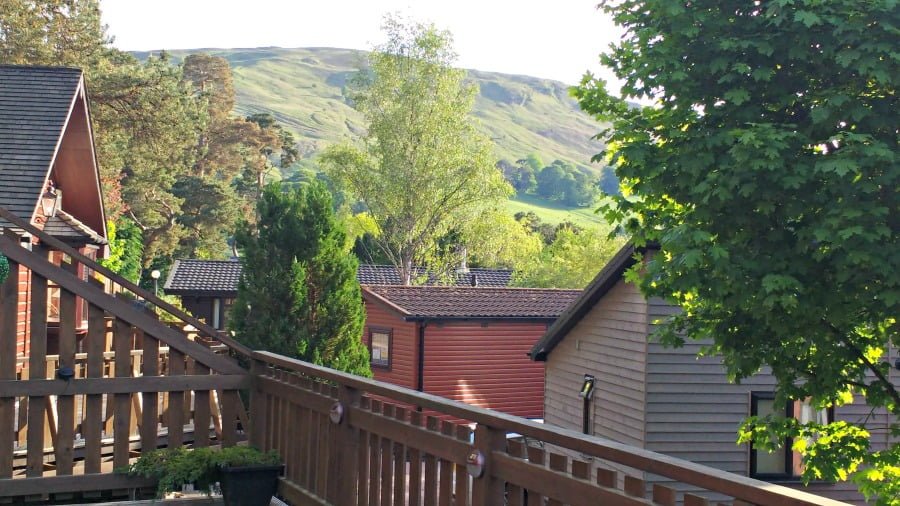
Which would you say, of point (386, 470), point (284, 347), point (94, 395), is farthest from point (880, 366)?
point (284, 347)

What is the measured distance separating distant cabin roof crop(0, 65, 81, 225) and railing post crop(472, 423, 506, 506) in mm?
10741

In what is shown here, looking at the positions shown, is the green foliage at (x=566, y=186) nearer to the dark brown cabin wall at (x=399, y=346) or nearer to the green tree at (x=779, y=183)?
the dark brown cabin wall at (x=399, y=346)

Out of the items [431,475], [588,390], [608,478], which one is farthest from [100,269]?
[588,390]

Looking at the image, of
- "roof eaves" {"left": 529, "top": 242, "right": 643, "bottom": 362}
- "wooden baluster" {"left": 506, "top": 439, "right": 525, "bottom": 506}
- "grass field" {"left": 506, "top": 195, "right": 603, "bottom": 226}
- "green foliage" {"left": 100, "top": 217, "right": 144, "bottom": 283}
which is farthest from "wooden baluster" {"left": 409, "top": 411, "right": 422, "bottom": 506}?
"grass field" {"left": 506, "top": 195, "right": 603, "bottom": 226}

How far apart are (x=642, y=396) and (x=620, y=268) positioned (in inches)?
83.1

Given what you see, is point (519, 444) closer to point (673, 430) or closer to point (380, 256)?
point (673, 430)

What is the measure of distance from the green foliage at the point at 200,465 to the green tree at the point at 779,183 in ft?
14.1

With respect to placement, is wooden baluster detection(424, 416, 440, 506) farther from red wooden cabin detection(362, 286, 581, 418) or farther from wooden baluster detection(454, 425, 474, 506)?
red wooden cabin detection(362, 286, 581, 418)

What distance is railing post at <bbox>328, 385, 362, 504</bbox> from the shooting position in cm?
555

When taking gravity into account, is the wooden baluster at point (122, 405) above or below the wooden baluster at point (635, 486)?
below

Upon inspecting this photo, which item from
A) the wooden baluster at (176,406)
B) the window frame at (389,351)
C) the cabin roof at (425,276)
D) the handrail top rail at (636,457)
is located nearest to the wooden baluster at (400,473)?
the handrail top rail at (636,457)

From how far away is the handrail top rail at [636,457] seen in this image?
9.00ft

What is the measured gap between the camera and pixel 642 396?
15102mm

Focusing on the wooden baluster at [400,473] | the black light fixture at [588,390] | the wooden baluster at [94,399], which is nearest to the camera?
the wooden baluster at [400,473]
